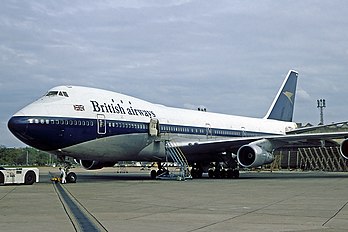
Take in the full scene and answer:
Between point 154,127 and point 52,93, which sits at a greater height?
point 52,93

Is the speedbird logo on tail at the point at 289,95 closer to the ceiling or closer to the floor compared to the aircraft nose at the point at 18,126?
closer to the ceiling

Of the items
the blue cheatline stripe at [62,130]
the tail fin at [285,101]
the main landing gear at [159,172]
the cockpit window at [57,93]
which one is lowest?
the main landing gear at [159,172]

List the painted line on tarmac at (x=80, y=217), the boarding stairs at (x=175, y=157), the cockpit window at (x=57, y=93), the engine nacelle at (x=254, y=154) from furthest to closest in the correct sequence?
1. the boarding stairs at (x=175, y=157)
2. the engine nacelle at (x=254, y=154)
3. the cockpit window at (x=57, y=93)
4. the painted line on tarmac at (x=80, y=217)

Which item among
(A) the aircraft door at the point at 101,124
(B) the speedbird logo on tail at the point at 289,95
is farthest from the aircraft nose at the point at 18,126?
(B) the speedbird logo on tail at the point at 289,95

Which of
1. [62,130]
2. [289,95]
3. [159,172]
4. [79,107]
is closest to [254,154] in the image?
[159,172]

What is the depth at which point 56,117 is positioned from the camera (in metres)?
22.4

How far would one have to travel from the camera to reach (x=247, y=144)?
91.0 feet

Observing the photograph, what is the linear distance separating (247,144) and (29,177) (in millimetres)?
11844

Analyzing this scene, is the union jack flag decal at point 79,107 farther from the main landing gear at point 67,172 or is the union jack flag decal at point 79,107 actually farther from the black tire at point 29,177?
the black tire at point 29,177

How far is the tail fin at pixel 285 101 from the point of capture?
40.8 metres

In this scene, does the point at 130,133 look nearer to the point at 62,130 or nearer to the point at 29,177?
the point at 62,130

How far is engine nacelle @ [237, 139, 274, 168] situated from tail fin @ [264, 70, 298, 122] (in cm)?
1294

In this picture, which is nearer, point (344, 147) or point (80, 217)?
point (80, 217)

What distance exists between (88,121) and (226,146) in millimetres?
8671
